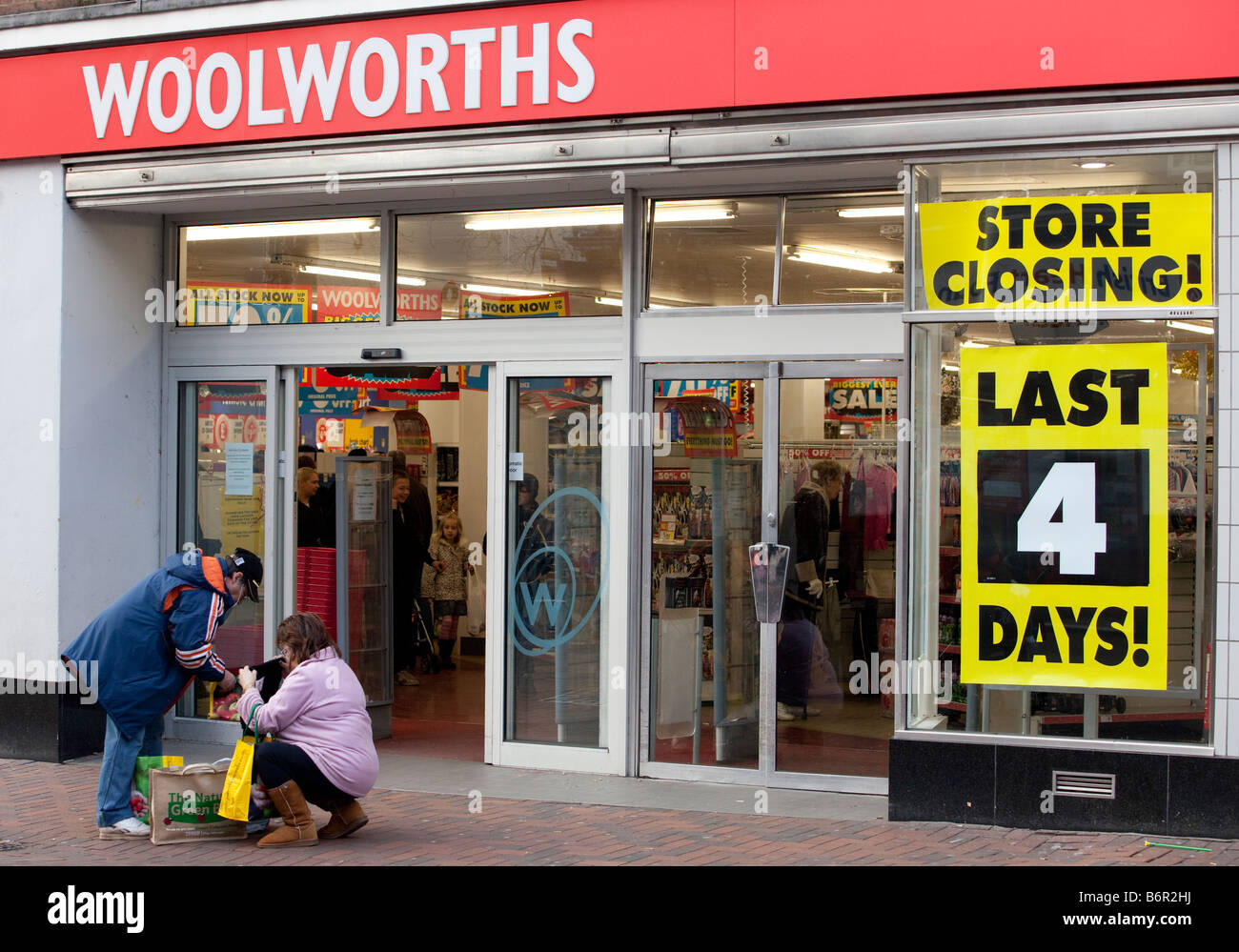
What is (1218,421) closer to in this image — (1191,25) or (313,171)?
(1191,25)

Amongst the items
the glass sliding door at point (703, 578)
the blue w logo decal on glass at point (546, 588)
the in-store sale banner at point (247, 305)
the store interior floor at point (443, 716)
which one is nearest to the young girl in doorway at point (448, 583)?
the store interior floor at point (443, 716)

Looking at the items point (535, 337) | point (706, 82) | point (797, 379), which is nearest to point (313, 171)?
point (535, 337)

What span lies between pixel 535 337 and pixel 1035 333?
301cm

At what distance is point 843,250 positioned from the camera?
803 centimetres

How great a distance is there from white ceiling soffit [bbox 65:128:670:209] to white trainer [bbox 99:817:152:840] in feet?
12.6

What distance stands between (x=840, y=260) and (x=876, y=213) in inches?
13.3

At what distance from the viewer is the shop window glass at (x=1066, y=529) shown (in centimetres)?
695

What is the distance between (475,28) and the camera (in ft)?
26.3

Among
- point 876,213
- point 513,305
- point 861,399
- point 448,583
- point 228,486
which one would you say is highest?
point 876,213

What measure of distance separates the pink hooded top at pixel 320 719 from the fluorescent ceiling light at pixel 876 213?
381cm

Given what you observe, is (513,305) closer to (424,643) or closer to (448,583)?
(448,583)

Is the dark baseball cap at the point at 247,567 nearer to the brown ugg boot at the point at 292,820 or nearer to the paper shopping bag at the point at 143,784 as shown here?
the paper shopping bag at the point at 143,784

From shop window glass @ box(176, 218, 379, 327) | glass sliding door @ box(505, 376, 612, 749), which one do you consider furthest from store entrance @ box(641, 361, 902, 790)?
shop window glass @ box(176, 218, 379, 327)

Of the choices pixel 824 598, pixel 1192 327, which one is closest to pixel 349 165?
pixel 824 598
